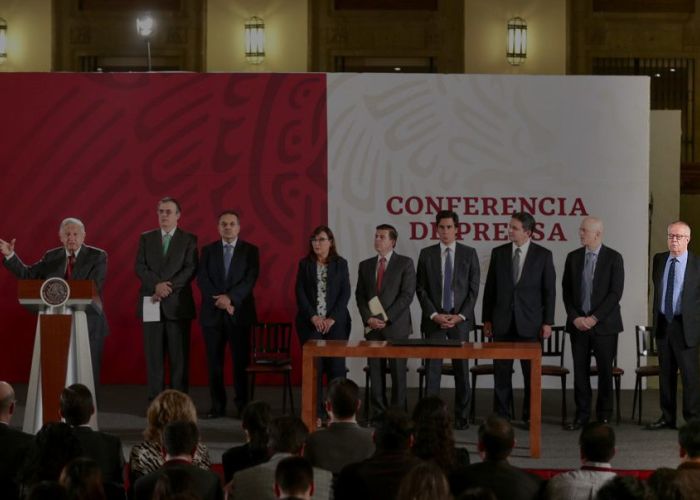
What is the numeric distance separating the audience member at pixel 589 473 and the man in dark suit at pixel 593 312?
14.1 feet

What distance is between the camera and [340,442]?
585 cm

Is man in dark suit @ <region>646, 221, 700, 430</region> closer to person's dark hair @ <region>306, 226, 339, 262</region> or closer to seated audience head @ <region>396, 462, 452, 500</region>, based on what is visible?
person's dark hair @ <region>306, 226, 339, 262</region>

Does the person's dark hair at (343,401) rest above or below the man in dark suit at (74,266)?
below

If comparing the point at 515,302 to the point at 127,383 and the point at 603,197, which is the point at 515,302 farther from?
the point at 127,383

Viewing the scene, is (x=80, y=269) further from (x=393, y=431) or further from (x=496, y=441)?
(x=496, y=441)

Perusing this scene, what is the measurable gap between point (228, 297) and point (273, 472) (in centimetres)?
478

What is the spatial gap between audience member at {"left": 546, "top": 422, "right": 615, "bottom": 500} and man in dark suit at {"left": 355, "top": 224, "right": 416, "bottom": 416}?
4.24 metres

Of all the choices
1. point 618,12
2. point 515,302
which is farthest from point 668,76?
point 515,302

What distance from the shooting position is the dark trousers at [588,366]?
936 cm

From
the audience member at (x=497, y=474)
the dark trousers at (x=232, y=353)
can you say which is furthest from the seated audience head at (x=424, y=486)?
the dark trousers at (x=232, y=353)

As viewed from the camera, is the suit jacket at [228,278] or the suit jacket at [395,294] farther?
the suit jacket at [228,278]

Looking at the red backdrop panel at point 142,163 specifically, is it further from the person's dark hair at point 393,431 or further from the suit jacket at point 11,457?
the person's dark hair at point 393,431

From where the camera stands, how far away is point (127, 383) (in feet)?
37.7

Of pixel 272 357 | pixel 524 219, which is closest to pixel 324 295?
pixel 272 357
